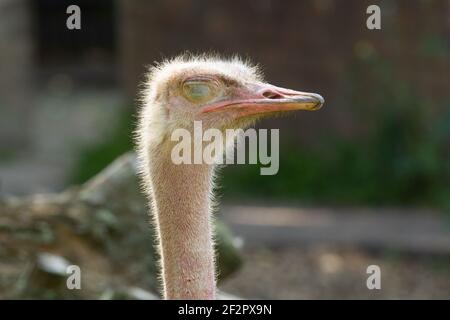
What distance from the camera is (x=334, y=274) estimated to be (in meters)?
7.42

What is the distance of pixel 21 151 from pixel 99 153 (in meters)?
1.61

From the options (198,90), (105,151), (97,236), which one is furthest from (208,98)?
(105,151)

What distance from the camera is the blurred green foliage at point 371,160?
865cm

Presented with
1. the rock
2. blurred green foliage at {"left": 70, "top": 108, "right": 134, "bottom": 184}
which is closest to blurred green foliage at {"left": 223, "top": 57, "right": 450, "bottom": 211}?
blurred green foliage at {"left": 70, "top": 108, "right": 134, "bottom": 184}

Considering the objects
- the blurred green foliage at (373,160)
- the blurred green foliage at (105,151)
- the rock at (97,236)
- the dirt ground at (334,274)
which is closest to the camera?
the rock at (97,236)

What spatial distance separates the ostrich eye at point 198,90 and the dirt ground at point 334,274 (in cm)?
312

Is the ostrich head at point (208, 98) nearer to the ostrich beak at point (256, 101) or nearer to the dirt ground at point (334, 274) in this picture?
the ostrich beak at point (256, 101)

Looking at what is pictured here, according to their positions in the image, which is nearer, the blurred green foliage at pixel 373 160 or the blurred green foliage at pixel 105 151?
the blurred green foliage at pixel 373 160

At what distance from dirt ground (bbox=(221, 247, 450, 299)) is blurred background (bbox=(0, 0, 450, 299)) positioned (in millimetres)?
13

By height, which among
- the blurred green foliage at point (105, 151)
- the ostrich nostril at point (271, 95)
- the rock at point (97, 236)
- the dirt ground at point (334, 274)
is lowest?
the dirt ground at point (334, 274)

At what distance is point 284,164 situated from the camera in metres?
9.26

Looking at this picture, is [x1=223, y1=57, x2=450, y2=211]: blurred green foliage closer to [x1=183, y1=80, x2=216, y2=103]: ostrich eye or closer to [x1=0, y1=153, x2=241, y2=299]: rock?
[x1=0, y1=153, x2=241, y2=299]: rock

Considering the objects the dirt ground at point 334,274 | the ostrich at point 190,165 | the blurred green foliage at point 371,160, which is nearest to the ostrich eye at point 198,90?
the ostrich at point 190,165
